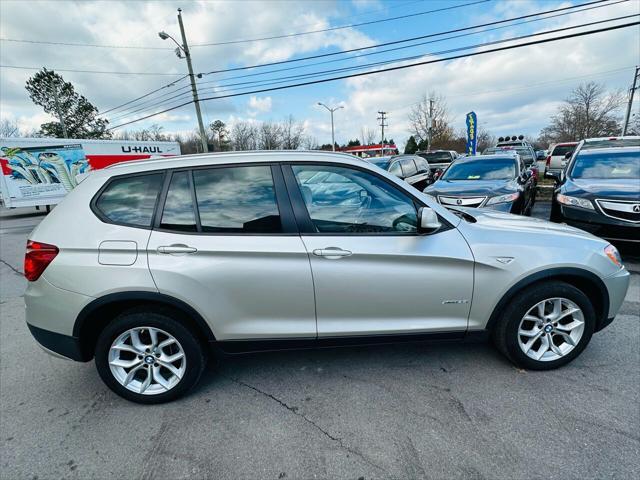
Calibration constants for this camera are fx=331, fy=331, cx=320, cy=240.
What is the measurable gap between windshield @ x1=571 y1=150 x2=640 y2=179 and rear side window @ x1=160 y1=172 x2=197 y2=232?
6.69m

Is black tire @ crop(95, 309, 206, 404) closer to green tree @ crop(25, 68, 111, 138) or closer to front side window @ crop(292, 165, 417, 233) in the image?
front side window @ crop(292, 165, 417, 233)

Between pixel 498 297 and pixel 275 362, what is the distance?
6.30 ft

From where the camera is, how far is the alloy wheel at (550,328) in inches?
102

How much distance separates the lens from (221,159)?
247cm

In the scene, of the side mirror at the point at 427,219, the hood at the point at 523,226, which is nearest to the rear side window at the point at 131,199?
the side mirror at the point at 427,219

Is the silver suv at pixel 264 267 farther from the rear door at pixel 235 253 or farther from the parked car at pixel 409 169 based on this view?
the parked car at pixel 409 169

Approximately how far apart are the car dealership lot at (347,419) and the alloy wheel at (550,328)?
18 centimetres

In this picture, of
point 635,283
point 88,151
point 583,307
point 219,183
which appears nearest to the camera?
point 219,183

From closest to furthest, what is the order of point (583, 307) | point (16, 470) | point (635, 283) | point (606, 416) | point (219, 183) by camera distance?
point (16, 470)
point (606, 416)
point (219, 183)
point (583, 307)
point (635, 283)

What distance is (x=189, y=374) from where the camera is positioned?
244cm

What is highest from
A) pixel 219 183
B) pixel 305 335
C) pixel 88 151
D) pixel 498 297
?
pixel 88 151

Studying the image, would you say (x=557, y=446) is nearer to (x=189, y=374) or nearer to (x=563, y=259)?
(x=563, y=259)

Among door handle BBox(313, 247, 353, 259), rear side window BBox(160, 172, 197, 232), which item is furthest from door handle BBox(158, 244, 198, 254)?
door handle BBox(313, 247, 353, 259)

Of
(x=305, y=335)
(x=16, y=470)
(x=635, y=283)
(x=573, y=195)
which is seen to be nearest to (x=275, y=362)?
(x=305, y=335)
